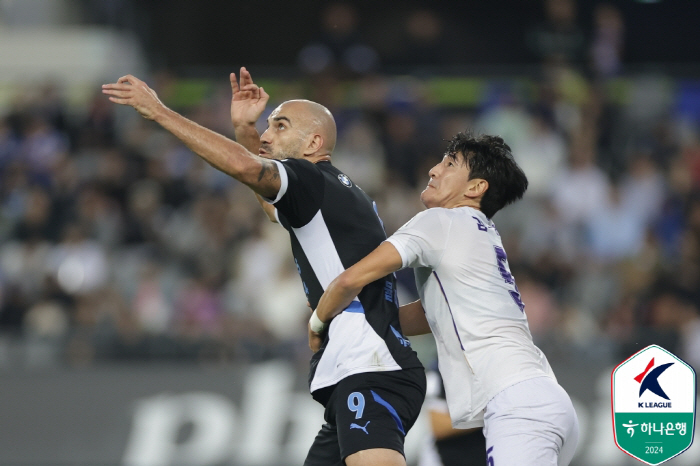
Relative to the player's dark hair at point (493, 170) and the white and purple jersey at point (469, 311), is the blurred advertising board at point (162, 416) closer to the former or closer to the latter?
the player's dark hair at point (493, 170)

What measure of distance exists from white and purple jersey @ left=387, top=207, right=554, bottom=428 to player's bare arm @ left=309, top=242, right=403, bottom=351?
2.1 inches

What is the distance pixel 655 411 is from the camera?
6.21 metres

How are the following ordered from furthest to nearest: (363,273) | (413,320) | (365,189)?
(365,189) < (413,320) < (363,273)

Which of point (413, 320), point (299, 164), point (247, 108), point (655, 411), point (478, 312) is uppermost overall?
point (247, 108)

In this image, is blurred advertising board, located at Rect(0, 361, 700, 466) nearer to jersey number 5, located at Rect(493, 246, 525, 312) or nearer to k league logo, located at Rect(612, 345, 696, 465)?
k league logo, located at Rect(612, 345, 696, 465)

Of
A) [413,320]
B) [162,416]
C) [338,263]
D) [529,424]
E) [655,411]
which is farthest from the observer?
[162,416]

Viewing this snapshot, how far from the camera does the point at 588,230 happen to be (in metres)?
11.8

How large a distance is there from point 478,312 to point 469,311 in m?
0.04

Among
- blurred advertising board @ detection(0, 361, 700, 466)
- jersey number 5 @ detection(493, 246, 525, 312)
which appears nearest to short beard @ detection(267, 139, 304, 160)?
jersey number 5 @ detection(493, 246, 525, 312)

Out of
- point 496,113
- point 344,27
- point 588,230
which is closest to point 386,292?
point 588,230

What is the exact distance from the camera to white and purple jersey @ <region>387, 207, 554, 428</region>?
16.2 feet

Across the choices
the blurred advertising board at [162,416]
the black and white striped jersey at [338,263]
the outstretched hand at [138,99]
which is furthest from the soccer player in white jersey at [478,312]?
the blurred advertising board at [162,416]

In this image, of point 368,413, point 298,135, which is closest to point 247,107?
point 298,135

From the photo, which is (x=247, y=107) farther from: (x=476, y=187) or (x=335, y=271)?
(x=476, y=187)
